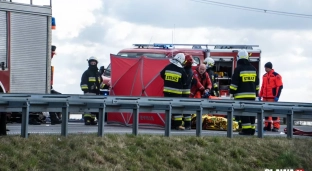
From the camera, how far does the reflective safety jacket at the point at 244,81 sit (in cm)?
1723

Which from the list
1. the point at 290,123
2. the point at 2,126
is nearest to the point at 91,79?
the point at 290,123

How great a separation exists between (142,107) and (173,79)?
313 centimetres

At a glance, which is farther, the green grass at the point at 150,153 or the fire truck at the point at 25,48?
the fire truck at the point at 25,48

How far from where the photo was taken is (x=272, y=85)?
2097 centimetres

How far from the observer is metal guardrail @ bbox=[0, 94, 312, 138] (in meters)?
12.6

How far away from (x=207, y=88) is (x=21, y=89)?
509 centimetres

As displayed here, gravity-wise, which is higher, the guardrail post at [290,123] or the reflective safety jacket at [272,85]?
the reflective safety jacket at [272,85]

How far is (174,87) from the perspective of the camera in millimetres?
17641

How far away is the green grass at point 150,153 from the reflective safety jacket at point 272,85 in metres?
5.25

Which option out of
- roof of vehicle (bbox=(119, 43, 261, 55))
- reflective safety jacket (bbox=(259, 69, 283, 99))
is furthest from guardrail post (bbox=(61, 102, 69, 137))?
roof of vehicle (bbox=(119, 43, 261, 55))

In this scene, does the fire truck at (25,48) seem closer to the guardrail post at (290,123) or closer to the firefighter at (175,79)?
the firefighter at (175,79)

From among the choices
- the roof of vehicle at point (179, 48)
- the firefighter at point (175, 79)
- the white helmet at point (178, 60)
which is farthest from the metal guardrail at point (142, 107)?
the roof of vehicle at point (179, 48)

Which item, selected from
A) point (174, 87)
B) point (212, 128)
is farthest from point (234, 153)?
point (212, 128)

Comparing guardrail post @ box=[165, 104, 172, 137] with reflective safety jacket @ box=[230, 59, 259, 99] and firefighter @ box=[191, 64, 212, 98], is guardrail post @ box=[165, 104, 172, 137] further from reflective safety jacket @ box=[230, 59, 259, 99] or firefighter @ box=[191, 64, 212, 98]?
firefighter @ box=[191, 64, 212, 98]
